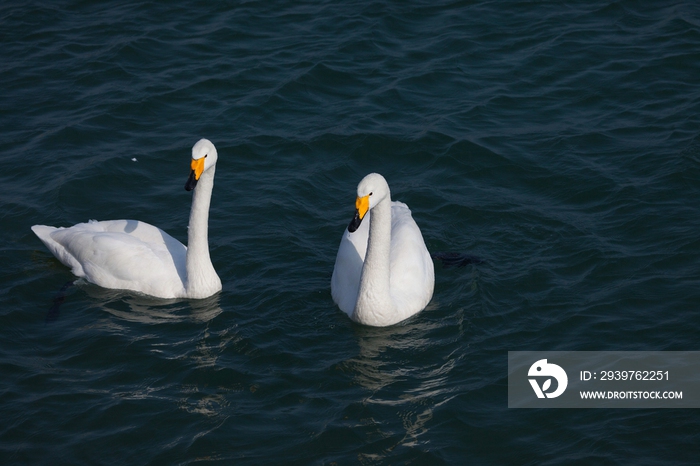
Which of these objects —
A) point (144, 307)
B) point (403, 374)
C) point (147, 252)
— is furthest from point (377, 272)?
point (147, 252)

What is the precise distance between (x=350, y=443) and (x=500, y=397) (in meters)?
1.65

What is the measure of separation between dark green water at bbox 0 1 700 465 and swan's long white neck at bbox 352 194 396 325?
0.31 m

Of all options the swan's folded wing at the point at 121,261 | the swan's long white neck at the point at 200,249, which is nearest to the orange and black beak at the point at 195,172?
the swan's long white neck at the point at 200,249

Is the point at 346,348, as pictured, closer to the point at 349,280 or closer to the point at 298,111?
the point at 349,280

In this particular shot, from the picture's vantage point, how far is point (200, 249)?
10398mm

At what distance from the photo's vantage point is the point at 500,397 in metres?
8.75

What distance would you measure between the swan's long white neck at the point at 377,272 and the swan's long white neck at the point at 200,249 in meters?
1.90

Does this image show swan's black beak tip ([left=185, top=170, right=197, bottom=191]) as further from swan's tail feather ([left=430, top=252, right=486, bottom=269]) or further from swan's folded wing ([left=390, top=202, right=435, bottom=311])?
swan's tail feather ([left=430, top=252, right=486, bottom=269])

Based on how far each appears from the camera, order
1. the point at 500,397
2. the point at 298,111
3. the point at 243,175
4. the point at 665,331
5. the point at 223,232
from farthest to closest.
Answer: the point at 298,111 < the point at 243,175 < the point at 223,232 < the point at 665,331 < the point at 500,397

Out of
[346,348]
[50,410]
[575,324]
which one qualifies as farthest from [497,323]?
[50,410]

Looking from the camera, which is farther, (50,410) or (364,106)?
(364,106)

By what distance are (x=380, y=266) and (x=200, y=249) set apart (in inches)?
88.5

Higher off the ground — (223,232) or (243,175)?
(243,175)

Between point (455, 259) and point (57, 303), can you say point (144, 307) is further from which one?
point (455, 259)
